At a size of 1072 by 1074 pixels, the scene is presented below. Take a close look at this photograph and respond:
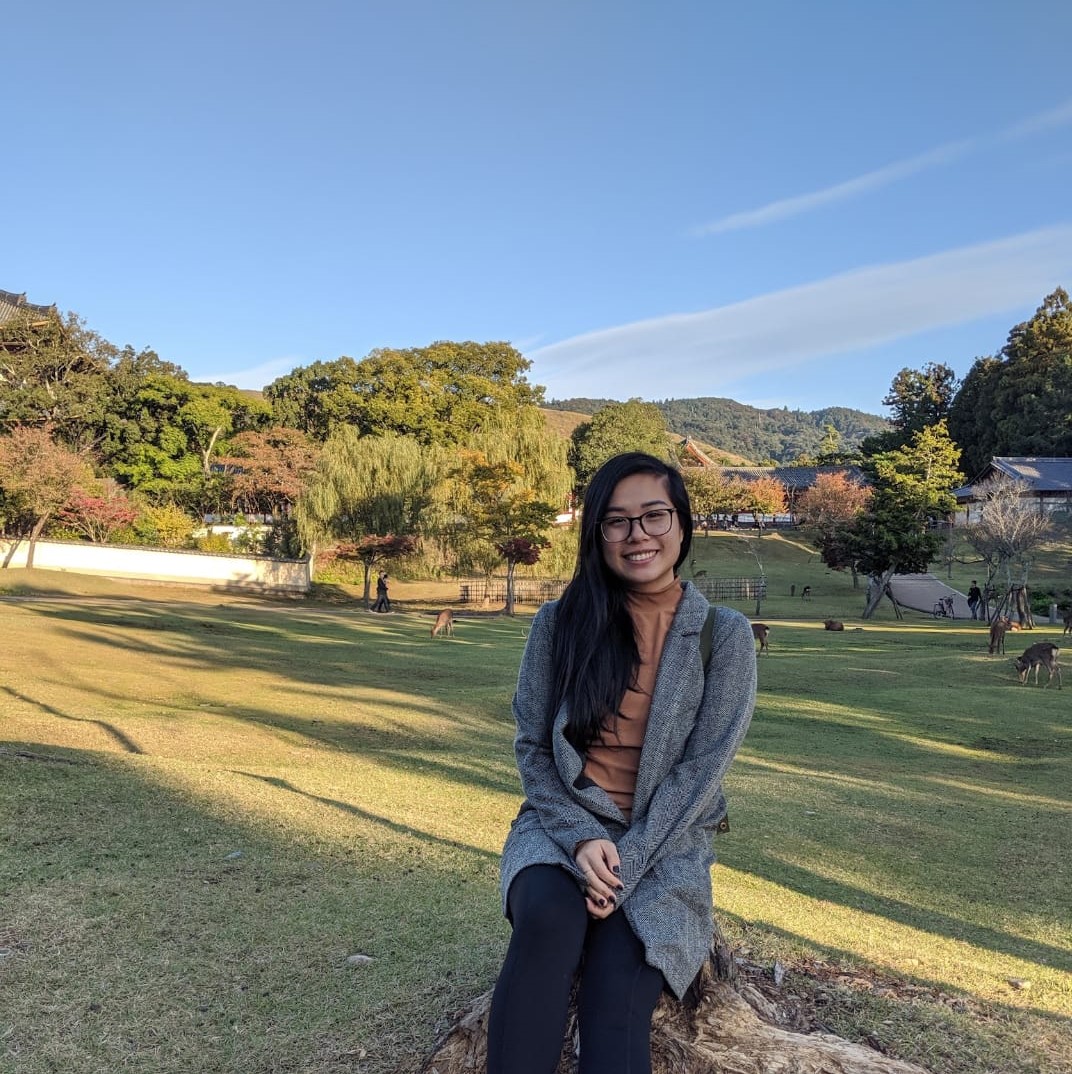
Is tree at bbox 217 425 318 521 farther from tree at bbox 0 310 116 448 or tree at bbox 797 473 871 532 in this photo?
→ tree at bbox 797 473 871 532

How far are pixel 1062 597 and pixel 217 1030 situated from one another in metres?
32.6

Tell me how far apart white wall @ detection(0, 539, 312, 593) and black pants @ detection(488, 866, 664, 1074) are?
30.3 m

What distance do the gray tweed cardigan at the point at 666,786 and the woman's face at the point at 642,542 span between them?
0.37 ft

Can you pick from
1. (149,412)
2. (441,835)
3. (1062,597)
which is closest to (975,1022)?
(441,835)

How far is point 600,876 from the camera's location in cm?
213

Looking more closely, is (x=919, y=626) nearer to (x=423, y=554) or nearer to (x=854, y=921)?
(x=423, y=554)

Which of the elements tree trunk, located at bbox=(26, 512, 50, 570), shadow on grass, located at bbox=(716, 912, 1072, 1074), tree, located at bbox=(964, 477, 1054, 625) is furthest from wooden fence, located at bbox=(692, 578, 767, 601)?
shadow on grass, located at bbox=(716, 912, 1072, 1074)

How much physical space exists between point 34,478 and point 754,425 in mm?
165694

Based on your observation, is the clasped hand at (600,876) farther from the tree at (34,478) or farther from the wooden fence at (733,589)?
the wooden fence at (733,589)

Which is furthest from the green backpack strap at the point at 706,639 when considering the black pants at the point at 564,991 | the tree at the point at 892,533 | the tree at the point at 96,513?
the tree at the point at 96,513

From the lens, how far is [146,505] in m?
37.3

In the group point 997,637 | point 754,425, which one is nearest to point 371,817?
point 997,637

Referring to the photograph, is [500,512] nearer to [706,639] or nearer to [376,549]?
[376,549]

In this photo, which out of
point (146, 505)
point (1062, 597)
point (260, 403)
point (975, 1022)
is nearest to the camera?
point (975, 1022)
